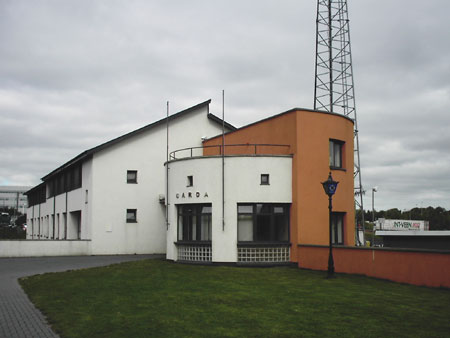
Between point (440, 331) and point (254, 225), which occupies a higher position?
point (254, 225)


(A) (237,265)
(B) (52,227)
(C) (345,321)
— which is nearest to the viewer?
(C) (345,321)

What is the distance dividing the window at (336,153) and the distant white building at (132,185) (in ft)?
38.1

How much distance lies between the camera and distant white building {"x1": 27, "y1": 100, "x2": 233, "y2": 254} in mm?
29594

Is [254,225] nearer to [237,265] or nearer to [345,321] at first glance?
[237,265]

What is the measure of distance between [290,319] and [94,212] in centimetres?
2139

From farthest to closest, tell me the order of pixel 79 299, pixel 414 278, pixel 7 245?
pixel 7 245
pixel 414 278
pixel 79 299

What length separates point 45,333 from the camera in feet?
30.1

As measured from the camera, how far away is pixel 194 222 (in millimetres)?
22125

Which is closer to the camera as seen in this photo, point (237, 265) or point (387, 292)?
point (387, 292)

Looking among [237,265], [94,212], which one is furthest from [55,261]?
[237,265]

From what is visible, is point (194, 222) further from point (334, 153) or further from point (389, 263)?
point (389, 263)

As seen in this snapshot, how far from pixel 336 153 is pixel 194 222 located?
7205 millimetres

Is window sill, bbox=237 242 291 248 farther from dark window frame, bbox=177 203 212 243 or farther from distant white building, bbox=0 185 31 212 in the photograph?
distant white building, bbox=0 185 31 212

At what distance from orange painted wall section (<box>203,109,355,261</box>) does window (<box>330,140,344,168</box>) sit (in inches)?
10.4
